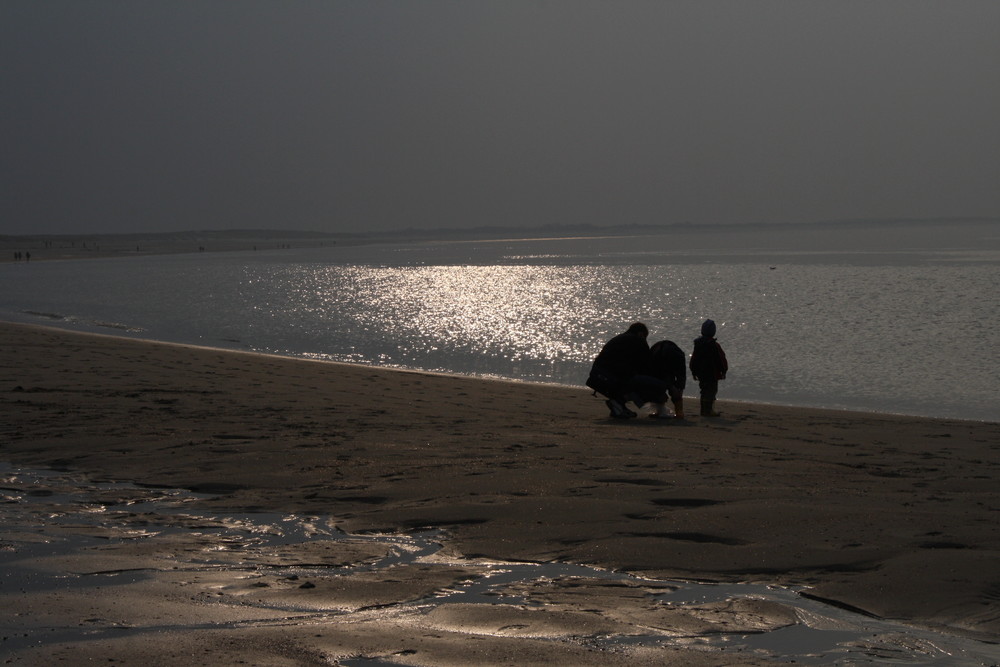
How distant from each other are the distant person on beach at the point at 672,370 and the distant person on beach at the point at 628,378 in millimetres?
83

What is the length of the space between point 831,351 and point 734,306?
49.2 feet

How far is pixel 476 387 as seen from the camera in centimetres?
1758

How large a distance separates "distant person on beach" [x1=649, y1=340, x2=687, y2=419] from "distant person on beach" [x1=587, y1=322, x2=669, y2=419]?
0.27 ft

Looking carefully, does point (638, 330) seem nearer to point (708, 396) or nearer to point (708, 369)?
point (708, 369)

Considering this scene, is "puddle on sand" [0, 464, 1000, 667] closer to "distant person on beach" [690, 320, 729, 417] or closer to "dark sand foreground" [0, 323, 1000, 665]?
"dark sand foreground" [0, 323, 1000, 665]

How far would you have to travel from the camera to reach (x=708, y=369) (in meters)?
13.4

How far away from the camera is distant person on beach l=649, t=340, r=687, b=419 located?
42.6 ft

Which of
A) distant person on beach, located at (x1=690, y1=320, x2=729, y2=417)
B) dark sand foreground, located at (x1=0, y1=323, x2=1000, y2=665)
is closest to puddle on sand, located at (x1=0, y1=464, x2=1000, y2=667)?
dark sand foreground, located at (x1=0, y1=323, x2=1000, y2=665)

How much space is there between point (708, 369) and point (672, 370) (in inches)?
24.5

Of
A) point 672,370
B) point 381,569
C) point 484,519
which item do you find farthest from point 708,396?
Result: point 381,569

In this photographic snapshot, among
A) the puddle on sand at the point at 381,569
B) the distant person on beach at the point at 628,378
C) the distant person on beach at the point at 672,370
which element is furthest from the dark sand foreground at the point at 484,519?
the distant person on beach at the point at 628,378

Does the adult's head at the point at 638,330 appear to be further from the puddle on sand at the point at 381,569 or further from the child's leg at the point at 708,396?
the puddle on sand at the point at 381,569

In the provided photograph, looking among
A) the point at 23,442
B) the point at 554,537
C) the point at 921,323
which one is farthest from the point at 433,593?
the point at 921,323

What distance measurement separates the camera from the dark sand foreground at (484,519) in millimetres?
4922
